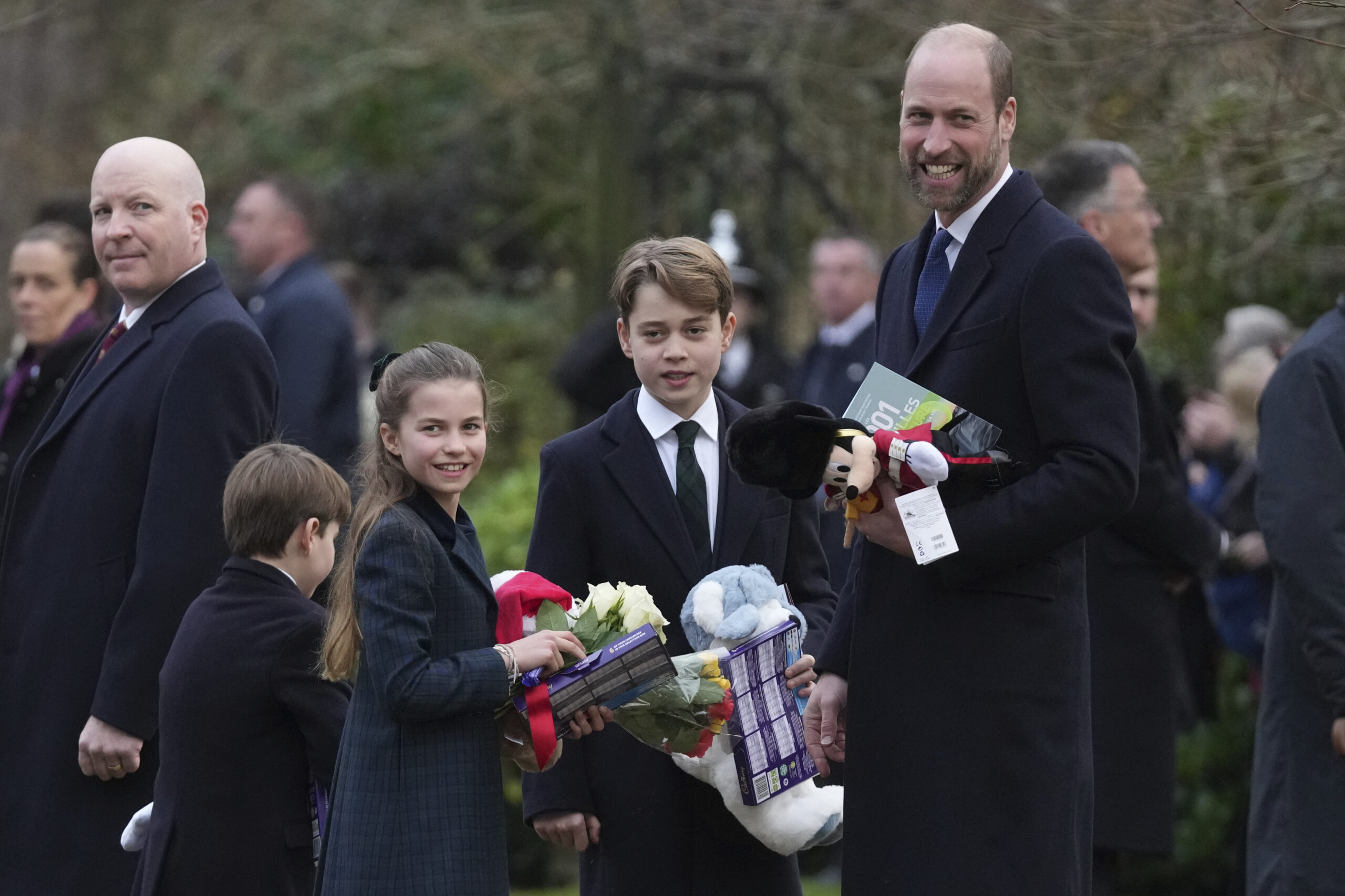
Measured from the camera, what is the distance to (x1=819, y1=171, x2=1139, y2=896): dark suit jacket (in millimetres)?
3338

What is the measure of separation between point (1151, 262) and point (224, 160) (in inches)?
436

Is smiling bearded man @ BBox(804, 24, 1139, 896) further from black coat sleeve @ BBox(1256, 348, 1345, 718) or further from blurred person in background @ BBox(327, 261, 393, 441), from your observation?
blurred person in background @ BBox(327, 261, 393, 441)

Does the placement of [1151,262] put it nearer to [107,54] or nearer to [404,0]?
[404,0]

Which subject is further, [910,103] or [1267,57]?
[1267,57]

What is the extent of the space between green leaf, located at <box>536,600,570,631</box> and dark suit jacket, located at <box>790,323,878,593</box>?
3231 millimetres

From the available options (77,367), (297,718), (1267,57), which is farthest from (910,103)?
(1267,57)

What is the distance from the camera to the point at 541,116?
13.0 meters

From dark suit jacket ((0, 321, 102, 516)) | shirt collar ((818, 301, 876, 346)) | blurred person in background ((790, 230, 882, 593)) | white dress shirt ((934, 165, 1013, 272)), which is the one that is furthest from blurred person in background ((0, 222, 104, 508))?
shirt collar ((818, 301, 876, 346))

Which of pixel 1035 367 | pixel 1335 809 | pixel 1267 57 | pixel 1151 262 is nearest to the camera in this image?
pixel 1035 367

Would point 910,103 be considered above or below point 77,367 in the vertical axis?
above

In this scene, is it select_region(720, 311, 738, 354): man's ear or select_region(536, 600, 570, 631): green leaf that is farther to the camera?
select_region(720, 311, 738, 354): man's ear

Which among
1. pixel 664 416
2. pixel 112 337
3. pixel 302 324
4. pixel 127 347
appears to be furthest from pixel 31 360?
pixel 664 416

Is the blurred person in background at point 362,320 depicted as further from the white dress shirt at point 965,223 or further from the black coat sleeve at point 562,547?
the white dress shirt at point 965,223

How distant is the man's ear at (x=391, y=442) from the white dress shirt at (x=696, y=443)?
0.64 metres
